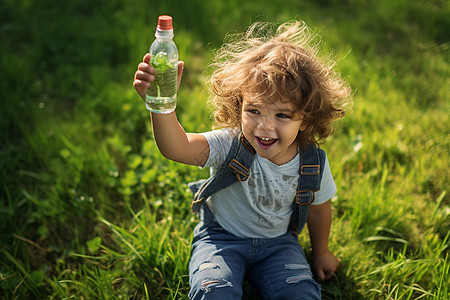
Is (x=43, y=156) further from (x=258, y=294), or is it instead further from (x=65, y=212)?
(x=258, y=294)

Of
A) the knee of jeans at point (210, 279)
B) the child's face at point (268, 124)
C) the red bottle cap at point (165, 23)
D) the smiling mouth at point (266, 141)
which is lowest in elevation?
the knee of jeans at point (210, 279)

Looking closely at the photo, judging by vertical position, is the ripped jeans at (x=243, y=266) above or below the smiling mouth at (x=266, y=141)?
below

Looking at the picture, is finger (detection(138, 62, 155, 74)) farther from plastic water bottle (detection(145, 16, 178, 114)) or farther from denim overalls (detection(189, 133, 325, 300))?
denim overalls (detection(189, 133, 325, 300))

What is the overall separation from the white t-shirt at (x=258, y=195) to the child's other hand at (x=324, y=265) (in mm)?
237

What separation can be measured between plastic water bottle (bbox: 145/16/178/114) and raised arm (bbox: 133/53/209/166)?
26 millimetres

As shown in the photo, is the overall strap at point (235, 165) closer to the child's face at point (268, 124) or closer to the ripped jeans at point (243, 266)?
the child's face at point (268, 124)

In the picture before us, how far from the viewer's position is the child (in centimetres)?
158

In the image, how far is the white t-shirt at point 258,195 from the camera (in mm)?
1766

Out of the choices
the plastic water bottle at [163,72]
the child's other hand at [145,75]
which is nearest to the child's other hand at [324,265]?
the plastic water bottle at [163,72]

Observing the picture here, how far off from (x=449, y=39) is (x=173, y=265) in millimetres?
3362

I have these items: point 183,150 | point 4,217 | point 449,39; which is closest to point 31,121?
point 4,217

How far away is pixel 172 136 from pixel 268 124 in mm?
380

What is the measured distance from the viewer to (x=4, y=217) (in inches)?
87.4

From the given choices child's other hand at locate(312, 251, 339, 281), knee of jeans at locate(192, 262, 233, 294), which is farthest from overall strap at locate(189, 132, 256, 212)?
child's other hand at locate(312, 251, 339, 281)
